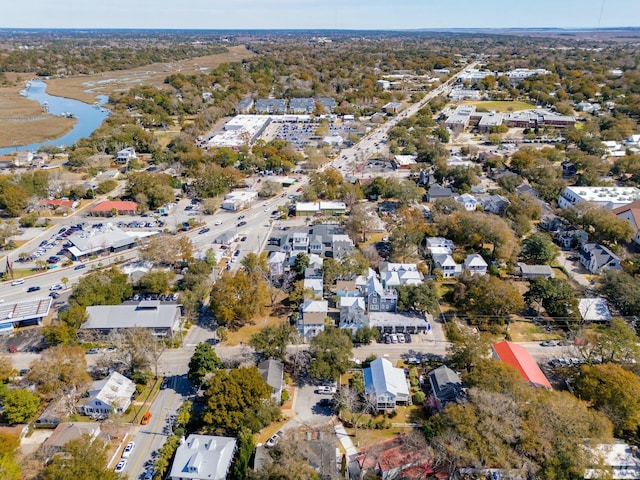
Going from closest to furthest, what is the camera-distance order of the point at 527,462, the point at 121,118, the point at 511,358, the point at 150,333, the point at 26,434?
the point at 527,462, the point at 26,434, the point at 511,358, the point at 150,333, the point at 121,118

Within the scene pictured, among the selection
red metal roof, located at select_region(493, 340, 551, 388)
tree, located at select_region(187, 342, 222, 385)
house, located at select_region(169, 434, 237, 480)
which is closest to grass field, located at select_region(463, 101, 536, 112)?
red metal roof, located at select_region(493, 340, 551, 388)

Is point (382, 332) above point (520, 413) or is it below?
below

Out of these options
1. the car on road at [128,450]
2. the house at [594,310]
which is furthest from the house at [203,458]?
the house at [594,310]

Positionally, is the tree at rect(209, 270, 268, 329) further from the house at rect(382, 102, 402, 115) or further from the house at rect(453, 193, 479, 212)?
the house at rect(382, 102, 402, 115)

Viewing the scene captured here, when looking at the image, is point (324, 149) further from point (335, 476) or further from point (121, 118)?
point (335, 476)

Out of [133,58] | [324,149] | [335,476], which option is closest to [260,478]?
[335,476]

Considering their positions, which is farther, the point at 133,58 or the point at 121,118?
the point at 133,58

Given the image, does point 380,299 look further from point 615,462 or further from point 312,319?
point 615,462

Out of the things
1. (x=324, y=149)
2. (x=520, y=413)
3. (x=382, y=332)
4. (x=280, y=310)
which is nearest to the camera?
(x=520, y=413)
